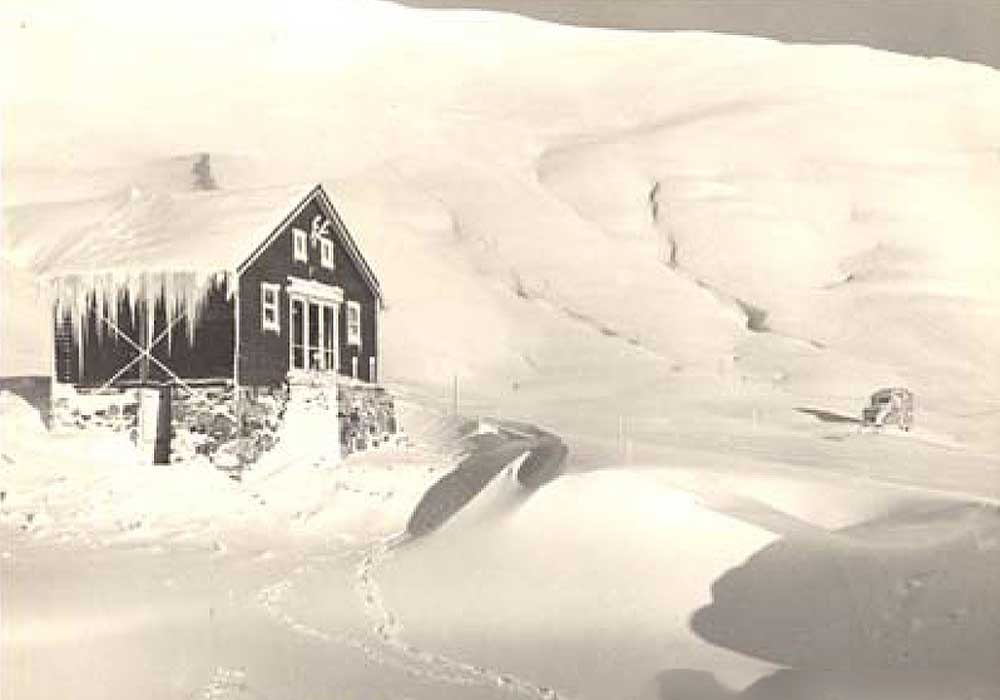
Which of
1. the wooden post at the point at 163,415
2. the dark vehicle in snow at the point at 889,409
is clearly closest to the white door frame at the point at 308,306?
the wooden post at the point at 163,415

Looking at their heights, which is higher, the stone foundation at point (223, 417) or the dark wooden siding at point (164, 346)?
the dark wooden siding at point (164, 346)

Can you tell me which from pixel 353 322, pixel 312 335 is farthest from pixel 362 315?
pixel 312 335

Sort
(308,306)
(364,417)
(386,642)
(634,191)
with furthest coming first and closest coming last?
(634,191) → (364,417) → (308,306) → (386,642)

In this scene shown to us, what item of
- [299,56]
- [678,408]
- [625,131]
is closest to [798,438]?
[678,408]

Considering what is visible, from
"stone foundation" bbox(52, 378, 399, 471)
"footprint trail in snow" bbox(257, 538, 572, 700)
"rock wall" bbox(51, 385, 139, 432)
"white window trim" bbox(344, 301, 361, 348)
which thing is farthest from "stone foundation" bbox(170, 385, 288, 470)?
"footprint trail in snow" bbox(257, 538, 572, 700)

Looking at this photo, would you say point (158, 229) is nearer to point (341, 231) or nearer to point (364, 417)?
point (341, 231)

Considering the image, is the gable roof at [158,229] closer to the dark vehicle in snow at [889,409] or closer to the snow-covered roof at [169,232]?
the snow-covered roof at [169,232]

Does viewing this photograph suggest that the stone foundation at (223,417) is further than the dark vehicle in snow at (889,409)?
No
